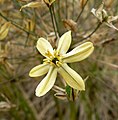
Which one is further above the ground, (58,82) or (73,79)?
(73,79)

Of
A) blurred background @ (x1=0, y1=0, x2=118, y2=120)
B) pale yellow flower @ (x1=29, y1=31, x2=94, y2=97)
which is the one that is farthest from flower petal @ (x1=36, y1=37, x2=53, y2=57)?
blurred background @ (x1=0, y1=0, x2=118, y2=120)

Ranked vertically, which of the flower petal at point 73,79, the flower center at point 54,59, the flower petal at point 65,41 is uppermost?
the flower petal at point 65,41

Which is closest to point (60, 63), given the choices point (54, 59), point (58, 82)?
point (54, 59)

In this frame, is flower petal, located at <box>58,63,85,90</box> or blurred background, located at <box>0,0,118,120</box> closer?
flower petal, located at <box>58,63,85,90</box>

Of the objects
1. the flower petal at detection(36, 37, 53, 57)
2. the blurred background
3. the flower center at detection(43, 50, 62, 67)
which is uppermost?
the flower petal at detection(36, 37, 53, 57)

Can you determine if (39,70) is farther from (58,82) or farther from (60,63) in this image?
(58,82)

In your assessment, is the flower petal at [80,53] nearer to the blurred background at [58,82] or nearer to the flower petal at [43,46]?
the flower petal at [43,46]

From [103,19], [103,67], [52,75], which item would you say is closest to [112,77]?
[103,67]

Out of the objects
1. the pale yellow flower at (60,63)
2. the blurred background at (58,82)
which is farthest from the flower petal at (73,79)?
the blurred background at (58,82)

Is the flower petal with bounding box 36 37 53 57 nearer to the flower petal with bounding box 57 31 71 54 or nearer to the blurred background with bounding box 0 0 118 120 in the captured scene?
the flower petal with bounding box 57 31 71 54
